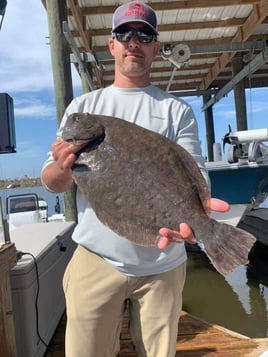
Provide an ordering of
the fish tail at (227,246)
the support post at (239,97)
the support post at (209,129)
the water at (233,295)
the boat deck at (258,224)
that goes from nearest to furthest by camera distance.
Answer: the fish tail at (227,246) → the water at (233,295) → the boat deck at (258,224) → the support post at (239,97) → the support post at (209,129)

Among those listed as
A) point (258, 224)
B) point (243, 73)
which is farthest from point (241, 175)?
point (243, 73)

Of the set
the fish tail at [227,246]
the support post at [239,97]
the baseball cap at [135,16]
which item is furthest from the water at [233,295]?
the baseball cap at [135,16]

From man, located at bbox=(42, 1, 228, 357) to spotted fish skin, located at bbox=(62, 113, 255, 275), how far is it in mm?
160

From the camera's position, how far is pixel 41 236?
409 cm

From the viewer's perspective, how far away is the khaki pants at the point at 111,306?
185 centimetres

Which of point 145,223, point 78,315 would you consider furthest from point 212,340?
point 145,223

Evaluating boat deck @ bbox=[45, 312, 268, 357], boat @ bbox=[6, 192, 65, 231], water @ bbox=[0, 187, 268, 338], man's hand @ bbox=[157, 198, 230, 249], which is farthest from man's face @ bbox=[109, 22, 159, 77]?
boat @ bbox=[6, 192, 65, 231]

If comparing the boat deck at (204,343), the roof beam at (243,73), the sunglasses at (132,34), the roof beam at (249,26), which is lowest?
the boat deck at (204,343)

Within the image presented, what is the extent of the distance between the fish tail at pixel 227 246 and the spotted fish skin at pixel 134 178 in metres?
0.09

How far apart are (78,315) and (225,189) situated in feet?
21.9

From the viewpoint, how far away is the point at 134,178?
5.47ft

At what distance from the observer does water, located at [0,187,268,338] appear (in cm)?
599

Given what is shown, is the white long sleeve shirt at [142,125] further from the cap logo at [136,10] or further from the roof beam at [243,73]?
the roof beam at [243,73]

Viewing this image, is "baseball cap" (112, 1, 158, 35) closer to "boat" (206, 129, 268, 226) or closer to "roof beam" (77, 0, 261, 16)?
"roof beam" (77, 0, 261, 16)
